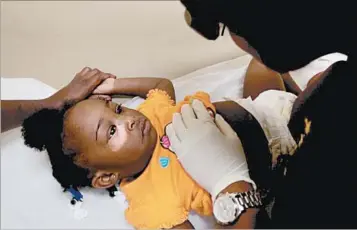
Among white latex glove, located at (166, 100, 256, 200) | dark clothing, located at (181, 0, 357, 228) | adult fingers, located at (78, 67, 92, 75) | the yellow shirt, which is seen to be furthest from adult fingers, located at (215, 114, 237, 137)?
adult fingers, located at (78, 67, 92, 75)

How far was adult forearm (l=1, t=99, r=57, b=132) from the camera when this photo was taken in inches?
43.8

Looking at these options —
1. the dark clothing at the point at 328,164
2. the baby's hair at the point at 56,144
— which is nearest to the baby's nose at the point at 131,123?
the baby's hair at the point at 56,144

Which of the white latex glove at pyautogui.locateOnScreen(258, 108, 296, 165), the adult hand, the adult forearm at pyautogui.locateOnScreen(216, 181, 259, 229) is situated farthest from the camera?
the adult hand

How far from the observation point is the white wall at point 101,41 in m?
1.36

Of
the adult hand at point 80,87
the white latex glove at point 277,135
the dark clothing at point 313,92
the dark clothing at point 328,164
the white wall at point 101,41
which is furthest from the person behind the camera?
the white wall at point 101,41

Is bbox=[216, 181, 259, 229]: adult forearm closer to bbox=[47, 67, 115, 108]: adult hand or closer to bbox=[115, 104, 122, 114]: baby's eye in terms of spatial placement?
bbox=[115, 104, 122, 114]: baby's eye

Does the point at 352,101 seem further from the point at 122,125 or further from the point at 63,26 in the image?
the point at 63,26

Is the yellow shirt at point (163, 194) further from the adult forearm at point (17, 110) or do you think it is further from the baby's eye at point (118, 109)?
the adult forearm at point (17, 110)

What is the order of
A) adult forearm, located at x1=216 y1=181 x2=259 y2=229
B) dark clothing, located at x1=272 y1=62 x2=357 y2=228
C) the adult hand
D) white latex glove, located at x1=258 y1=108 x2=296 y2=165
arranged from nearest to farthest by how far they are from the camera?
dark clothing, located at x1=272 y1=62 x2=357 y2=228 < adult forearm, located at x1=216 y1=181 x2=259 y2=229 < white latex glove, located at x1=258 y1=108 x2=296 y2=165 < the adult hand

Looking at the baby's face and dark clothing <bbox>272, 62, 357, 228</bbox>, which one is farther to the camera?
the baby's face

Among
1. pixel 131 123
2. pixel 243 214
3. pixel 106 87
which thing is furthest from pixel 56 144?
pixel 243 214

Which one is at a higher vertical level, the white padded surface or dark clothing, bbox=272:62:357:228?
dark clothing, bbox=272:62:357:228

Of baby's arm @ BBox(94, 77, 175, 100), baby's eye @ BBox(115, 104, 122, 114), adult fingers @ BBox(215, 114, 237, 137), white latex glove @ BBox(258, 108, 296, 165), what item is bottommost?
→ white latex glove @ BBox(258, 108, 296, 165)

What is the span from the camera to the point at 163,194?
3.40 feet
